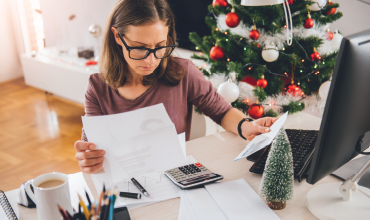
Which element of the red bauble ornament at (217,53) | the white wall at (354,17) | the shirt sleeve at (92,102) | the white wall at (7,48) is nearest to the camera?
the shirt sleeve at (92,102)

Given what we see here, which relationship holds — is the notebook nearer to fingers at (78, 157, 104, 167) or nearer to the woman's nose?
fingers at (78, 157, 104, 167)

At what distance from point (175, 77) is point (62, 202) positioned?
655mm

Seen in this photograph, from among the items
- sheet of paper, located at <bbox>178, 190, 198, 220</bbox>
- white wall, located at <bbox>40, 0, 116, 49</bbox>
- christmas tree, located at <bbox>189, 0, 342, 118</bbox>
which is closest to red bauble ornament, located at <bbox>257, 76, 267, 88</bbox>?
christmas tree, located at <bbox>189, 0, 342, 118</bbox>

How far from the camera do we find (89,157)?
76cm

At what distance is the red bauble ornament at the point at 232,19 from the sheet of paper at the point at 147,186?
34.3 inches

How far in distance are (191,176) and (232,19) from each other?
88 cm

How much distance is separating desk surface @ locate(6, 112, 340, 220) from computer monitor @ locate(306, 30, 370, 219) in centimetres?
3

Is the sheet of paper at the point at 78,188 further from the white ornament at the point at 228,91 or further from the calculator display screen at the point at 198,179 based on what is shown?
the white ornament at the point at 228,91

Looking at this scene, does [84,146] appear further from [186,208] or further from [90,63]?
[90,63]

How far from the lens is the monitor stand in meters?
0.64

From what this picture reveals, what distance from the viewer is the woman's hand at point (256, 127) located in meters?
0.89

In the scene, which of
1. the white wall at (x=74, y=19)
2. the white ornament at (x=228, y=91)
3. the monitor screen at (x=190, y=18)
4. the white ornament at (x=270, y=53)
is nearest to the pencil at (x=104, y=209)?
the white ornament at (x=228, y=91)

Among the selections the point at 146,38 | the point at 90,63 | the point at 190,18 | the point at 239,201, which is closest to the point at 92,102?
the point at 146,38

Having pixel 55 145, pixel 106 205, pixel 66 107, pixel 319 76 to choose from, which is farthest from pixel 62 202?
pixel 66 107
